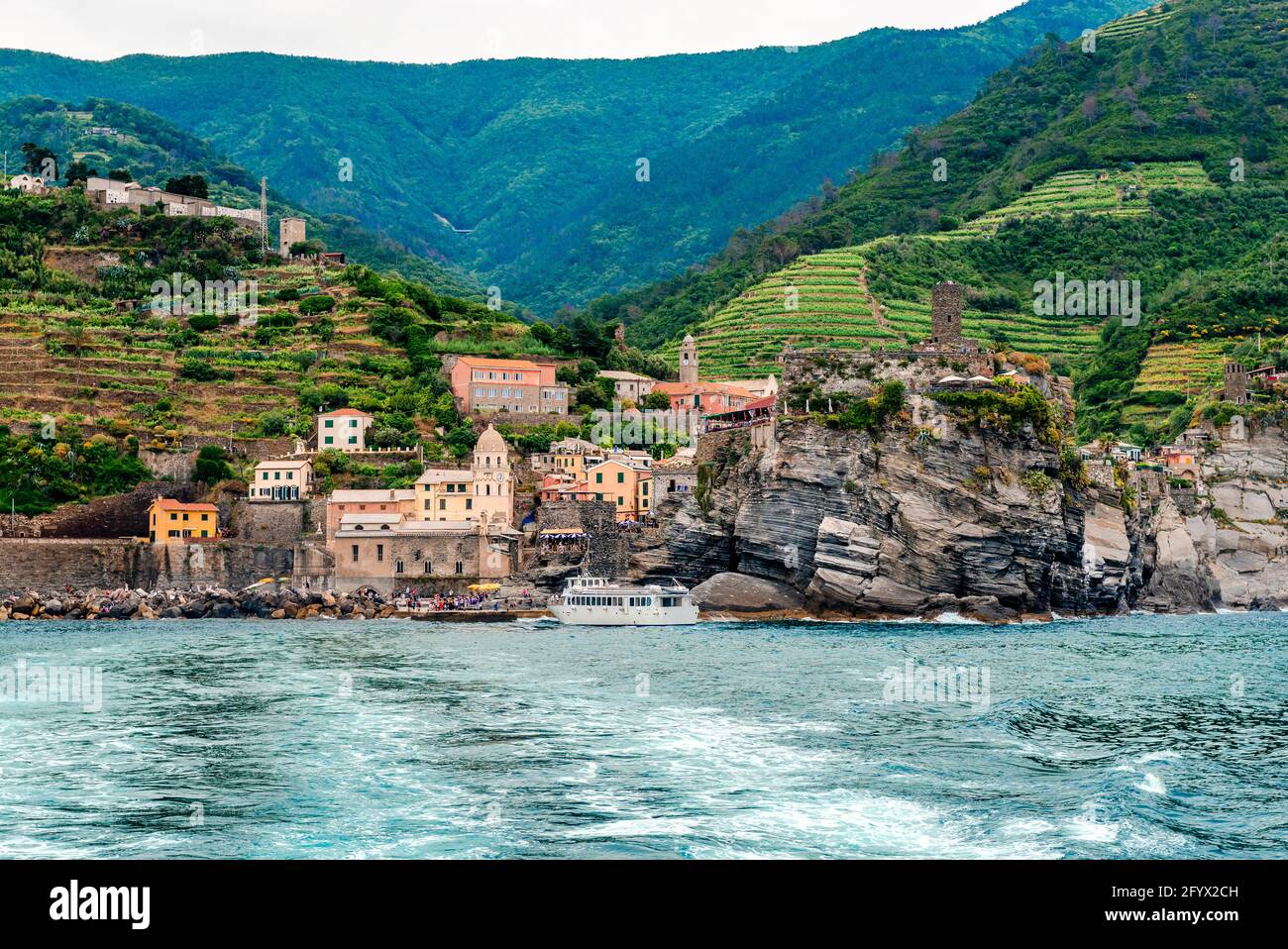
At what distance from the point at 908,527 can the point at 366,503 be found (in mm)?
29616

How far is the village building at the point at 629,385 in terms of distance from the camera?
10850 centimetres

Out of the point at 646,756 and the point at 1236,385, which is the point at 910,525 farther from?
the point at 646,756

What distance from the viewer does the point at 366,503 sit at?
81500 millimetres

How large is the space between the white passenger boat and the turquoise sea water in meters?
17.9

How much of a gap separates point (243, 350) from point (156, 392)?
28.3ft

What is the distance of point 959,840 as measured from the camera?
2089 centimetres

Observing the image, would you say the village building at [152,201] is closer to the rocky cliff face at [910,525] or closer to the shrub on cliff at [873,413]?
the rocky cliff face at [910,525]

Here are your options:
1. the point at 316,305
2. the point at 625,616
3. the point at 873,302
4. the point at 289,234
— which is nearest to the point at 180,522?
the point at 625,616

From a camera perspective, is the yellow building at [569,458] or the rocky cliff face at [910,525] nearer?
the rocky cliff face at [910,525]

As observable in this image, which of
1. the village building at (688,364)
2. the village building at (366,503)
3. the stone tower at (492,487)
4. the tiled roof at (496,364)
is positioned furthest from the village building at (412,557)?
the village building at (688,364)

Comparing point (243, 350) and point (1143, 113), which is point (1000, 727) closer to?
point (243, 350)

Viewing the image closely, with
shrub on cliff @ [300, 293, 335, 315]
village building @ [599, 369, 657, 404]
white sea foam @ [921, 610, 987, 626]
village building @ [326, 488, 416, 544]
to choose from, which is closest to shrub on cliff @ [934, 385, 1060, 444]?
white sea foam @ [921, 610, 987, 626]

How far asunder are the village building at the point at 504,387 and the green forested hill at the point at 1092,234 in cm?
2439
